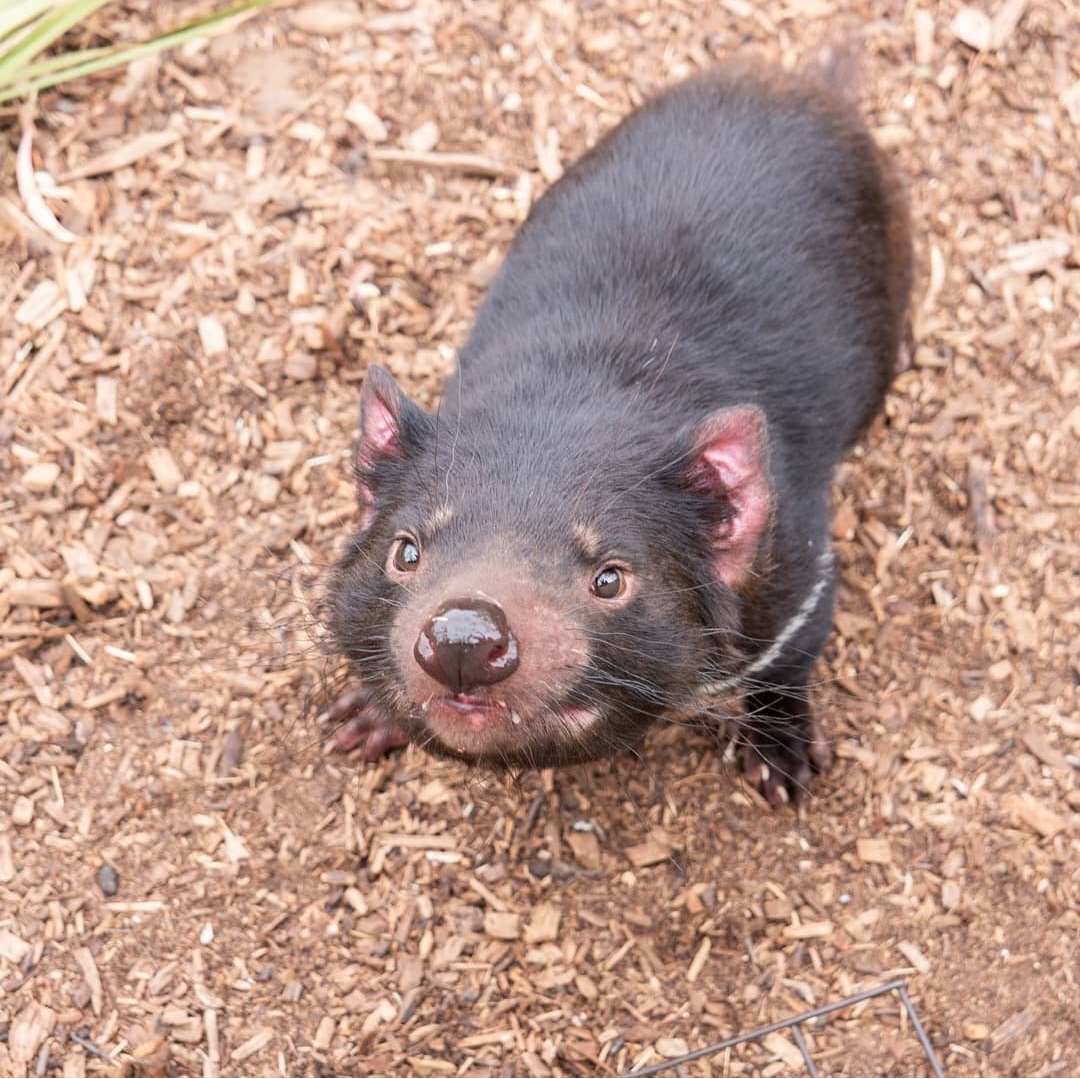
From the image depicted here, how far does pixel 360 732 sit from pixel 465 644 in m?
1.45

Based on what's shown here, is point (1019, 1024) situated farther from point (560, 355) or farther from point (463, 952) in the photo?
point (560, 355)

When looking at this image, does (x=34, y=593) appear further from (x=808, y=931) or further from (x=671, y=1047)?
(x=808, y=931)

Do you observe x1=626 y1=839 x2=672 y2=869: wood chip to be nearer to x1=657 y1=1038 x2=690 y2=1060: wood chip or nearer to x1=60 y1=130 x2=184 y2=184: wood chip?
x1=657 y1=1038 x2=690 y2=1060: wood chip

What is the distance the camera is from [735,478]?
2.60m

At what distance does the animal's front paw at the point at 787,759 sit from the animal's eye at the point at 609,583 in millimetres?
1110

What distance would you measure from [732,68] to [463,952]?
99.4 inches

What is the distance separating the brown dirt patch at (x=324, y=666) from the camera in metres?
3.31

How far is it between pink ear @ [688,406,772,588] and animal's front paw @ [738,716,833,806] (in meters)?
0.92

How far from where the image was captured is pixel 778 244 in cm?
321

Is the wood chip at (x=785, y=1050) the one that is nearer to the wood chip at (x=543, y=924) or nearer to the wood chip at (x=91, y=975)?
the wood chip at (x=543, y=924)

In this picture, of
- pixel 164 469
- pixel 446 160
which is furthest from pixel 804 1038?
pixel 446 160

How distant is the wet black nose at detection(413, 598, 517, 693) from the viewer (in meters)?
2.14

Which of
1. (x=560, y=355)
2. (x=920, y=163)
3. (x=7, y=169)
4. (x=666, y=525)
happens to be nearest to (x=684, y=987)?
(x=666, y=525)

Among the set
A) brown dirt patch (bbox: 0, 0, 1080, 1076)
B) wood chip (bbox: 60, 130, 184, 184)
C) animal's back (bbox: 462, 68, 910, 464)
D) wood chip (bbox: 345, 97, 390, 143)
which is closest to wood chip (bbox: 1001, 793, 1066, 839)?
brown dirt patch (bbox: 0, 0, 1080, 1076)
